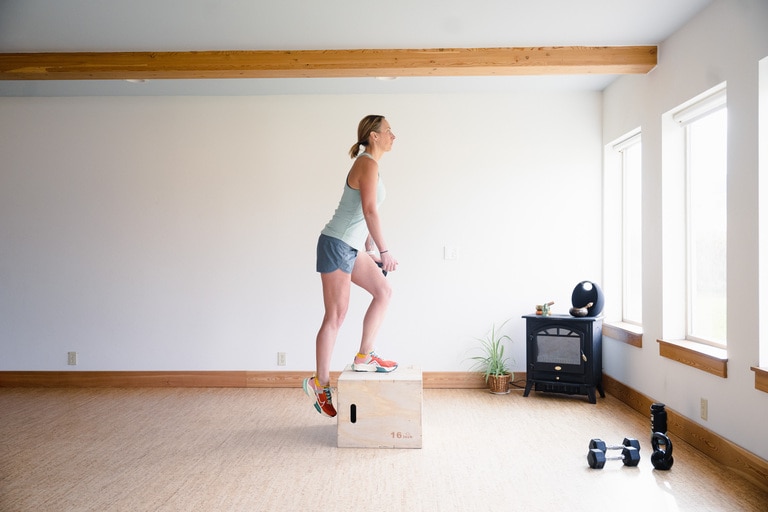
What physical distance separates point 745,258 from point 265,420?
3026mm

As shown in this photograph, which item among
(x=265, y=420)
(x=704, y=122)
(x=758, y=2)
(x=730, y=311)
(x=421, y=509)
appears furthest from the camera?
(x=265, y=420)

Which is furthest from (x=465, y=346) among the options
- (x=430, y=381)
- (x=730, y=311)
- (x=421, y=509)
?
(x=421, y=509)

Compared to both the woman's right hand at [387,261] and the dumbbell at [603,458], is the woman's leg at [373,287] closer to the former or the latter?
the woman's right hand at [387,261]

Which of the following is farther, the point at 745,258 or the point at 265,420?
the point at 265,420

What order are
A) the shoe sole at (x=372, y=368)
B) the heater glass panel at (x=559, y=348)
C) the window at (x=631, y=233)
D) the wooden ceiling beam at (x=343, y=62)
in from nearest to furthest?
the shoe sole at (x=372, y=368) < the wooden ceiling beam at (x=343, y=62) < the heater glass panel at (x=559, y=348) < the window at (x=631, y=233)

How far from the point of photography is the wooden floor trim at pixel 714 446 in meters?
3.13

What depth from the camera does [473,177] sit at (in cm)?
570

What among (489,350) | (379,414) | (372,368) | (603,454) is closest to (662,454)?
(603,454)

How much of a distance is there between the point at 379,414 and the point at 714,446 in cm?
178

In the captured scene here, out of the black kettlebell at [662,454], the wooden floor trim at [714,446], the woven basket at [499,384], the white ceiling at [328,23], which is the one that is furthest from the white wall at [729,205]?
the woven basket at [499,384]

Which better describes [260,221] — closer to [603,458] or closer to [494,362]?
[494,362]

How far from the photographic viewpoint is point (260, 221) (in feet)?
18.9

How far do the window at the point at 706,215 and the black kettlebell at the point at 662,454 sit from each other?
825 mm

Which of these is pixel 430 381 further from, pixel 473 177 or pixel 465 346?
pixel 473 177
